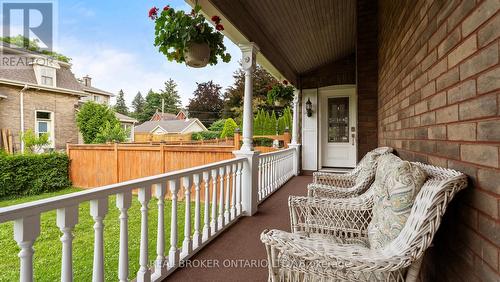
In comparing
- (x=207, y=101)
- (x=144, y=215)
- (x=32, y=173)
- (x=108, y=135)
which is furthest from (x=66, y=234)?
(x=207, y=101)

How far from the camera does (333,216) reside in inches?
72.0

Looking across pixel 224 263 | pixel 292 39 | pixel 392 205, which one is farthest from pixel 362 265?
pixel 292 39

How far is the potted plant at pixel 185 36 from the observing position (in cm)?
212

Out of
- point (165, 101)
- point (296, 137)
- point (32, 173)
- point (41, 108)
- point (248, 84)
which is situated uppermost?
point (165, 101)

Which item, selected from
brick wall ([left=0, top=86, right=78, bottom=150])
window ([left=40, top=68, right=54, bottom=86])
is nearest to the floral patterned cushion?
brick wall ([left=0, top=86, right=78, bottom=150])

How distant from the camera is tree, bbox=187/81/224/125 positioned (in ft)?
74.3

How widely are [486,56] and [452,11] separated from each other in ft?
1.16

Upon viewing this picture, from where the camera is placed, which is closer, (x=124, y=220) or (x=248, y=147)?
(x=124, y=220)

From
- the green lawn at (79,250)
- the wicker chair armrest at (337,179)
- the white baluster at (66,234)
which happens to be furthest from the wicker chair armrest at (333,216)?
the green lawn at (79,250)

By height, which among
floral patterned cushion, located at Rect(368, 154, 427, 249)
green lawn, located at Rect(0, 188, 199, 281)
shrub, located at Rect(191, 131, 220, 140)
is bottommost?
green lawn, located at Rect(0, 188, 199, 281)

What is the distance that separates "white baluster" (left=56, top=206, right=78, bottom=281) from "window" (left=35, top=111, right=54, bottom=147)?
33.9 ft

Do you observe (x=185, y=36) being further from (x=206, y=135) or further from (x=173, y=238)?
(x=206, y=135)

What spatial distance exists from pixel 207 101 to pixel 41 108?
14.1 m

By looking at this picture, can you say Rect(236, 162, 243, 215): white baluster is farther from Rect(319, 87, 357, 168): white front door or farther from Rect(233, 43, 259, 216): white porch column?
Rect(319, 87, 357, 168): white front door
